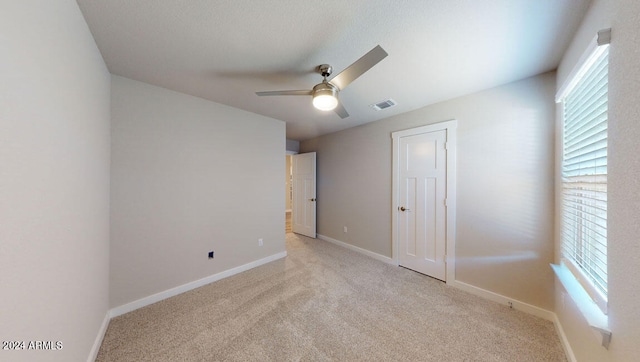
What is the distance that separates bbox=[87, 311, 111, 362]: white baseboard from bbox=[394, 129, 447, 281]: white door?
10.7 ft

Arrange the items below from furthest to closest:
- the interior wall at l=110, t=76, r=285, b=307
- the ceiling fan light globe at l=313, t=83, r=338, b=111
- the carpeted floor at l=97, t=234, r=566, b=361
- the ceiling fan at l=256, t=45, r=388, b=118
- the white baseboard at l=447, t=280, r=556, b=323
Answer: the interior wall at l=110, t=76, r=285, b=307 → the white baseboard at l=447, t=280, r=556, b=323 → the ceiling fan light globe at l=313, t=83, r=338, b=111 → the carpeted floor at l=97, t=234, r=566, b=361 → the ceiling fan at l=256, t=45, r=388, b=118

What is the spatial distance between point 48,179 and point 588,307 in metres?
2.92

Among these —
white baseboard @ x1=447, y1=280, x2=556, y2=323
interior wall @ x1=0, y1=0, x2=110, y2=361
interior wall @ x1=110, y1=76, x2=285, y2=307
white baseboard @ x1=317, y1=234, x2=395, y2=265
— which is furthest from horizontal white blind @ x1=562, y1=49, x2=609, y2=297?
interior wall @ x1=110, y1=76, x2=285, y2=307

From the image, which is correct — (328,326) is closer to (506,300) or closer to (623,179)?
(506,300)

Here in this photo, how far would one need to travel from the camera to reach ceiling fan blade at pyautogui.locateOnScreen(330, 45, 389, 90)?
125cm

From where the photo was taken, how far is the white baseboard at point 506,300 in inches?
75.3

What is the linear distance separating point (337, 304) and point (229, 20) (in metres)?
2.59

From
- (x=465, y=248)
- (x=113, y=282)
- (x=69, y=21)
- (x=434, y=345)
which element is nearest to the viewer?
(x=69, y=21)

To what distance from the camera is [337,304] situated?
7.01 ft

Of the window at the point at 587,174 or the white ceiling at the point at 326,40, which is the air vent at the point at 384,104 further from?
the window at the point at 587,174

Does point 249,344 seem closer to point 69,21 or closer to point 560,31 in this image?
point 69,21

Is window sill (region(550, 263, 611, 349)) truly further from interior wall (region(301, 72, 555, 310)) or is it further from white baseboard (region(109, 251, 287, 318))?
white baseboard (region(109, 251, 287, 318))

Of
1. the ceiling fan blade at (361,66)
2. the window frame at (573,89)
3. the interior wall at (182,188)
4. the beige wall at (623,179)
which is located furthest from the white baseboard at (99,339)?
the window frame at (573,89)

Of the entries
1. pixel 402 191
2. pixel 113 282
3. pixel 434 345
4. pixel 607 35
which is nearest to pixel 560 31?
pixel 607 35
